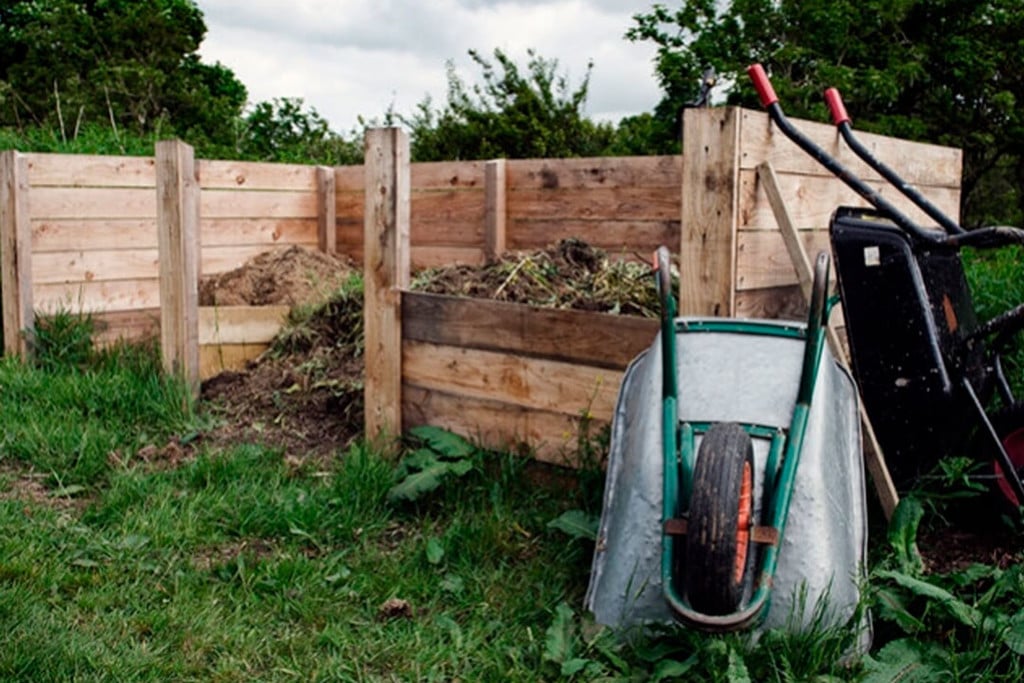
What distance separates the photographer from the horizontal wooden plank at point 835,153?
328 cm

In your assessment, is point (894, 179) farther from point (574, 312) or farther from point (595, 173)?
point (595, 173)

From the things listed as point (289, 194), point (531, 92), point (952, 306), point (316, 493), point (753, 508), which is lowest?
point (316, 493)

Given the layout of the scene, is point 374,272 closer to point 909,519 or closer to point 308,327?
point 308,327

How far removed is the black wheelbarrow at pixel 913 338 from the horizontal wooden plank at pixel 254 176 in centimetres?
406

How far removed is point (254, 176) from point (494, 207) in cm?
178

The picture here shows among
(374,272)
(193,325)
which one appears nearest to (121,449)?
(193,325)

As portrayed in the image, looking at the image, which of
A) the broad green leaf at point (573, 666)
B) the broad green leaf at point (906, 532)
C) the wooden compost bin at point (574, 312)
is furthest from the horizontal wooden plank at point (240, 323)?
the broad green leaf at point (906, 532)

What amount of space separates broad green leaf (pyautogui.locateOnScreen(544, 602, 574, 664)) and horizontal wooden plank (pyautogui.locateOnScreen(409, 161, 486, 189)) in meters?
3.54

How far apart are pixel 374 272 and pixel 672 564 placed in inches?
86.1

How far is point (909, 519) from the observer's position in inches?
118

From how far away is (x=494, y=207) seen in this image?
5.87m

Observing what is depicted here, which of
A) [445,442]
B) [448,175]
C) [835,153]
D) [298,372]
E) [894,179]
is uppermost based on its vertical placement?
[448,175]

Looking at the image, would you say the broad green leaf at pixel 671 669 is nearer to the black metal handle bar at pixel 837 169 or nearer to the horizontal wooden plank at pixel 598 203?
the black metal handle bar at pixel 837 169

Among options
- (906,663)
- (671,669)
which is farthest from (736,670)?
(906,663)
